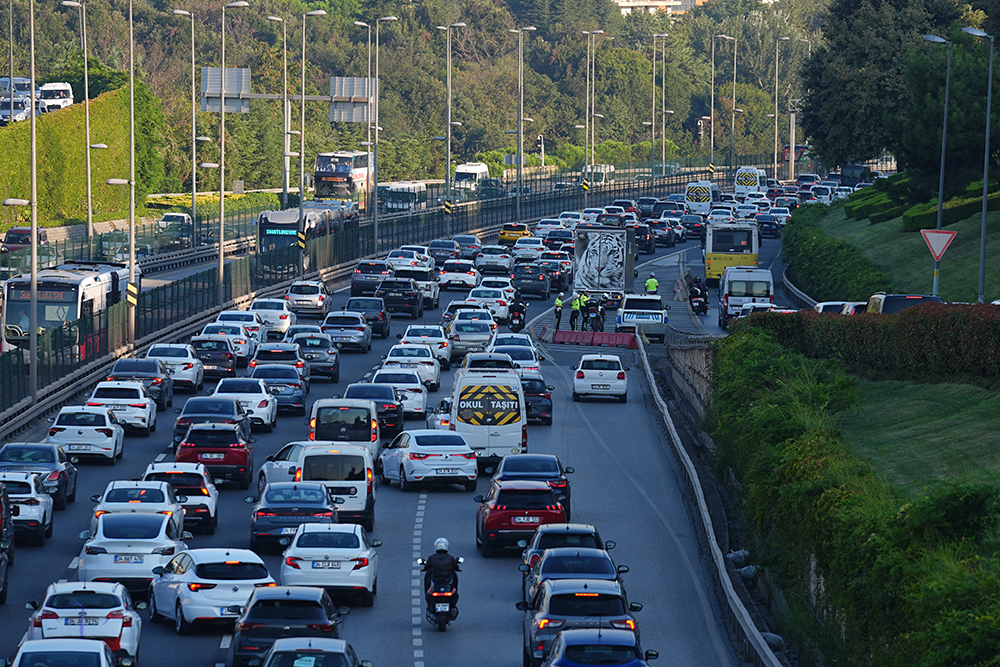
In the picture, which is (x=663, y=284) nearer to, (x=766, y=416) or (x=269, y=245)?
(x=269, y=245)

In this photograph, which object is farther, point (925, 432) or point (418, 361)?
point (418, 361)

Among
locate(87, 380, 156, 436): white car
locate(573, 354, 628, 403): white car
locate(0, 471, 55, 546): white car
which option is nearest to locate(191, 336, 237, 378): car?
locate(87, 380, 156, 436): white car

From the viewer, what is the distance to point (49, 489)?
31609 mm

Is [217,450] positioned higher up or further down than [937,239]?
further down

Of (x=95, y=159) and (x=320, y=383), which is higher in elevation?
(x=95, y=159)

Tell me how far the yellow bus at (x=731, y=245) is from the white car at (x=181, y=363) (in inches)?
1298

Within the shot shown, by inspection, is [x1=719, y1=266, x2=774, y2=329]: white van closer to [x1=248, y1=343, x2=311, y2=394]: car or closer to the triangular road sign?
[x1=248, y1=343, x2=311, y2=394]: car

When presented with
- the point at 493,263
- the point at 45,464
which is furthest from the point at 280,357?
the point at 493,263

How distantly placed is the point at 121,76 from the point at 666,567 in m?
103

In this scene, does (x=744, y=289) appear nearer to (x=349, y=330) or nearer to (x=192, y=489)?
(x=349, y=330)

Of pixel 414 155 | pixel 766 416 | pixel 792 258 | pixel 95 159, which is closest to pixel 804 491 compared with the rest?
pixel 766 416

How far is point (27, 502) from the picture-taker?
29.0m

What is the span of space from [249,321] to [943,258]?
77.8ft

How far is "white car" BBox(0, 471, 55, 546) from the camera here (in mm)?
28891
